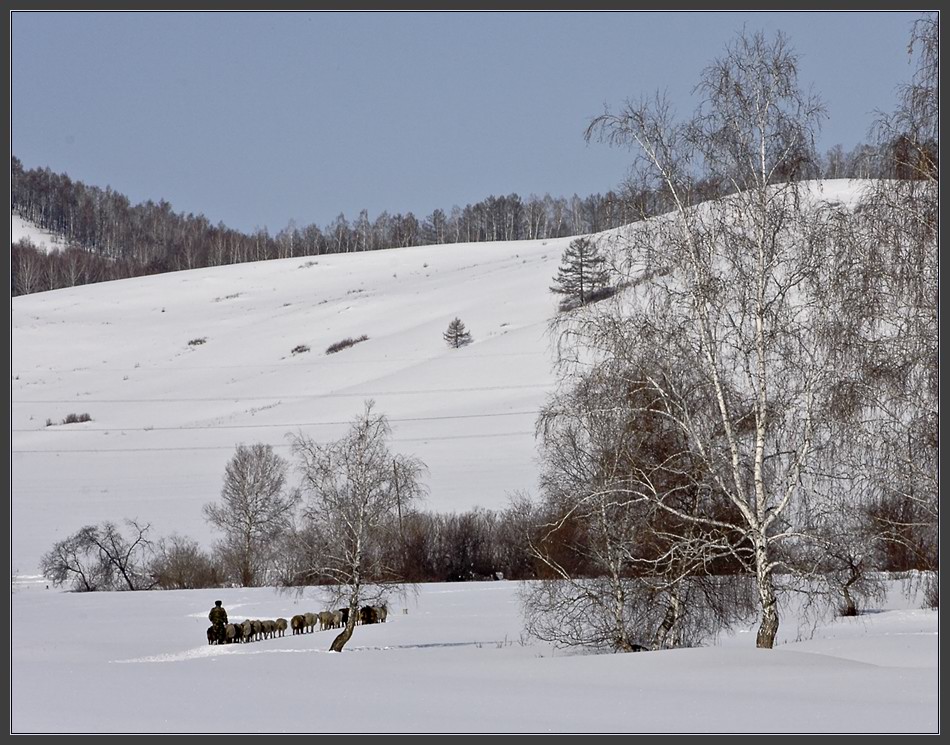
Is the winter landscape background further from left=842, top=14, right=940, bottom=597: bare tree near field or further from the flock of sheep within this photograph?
left=842, top=14, right=940, bottom=597: bare tree near field

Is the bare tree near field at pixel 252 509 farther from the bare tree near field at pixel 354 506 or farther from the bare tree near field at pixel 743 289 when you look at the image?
the bare tree near field at pixel 743 289

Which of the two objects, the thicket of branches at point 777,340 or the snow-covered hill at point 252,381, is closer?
the thicket of branches at point 777,340

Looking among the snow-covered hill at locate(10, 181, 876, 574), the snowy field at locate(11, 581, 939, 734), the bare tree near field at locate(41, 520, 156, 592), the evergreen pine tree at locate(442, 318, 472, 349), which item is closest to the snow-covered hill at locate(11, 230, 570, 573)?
the snow-covered hill at locate(10, 181, 876, 574)

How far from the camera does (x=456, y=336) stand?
3140 inches

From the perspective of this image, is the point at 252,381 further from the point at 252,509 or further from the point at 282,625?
→ the point at 282,625

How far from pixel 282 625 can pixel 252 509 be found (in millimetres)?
18006

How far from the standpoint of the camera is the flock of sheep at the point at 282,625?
29.0 metres

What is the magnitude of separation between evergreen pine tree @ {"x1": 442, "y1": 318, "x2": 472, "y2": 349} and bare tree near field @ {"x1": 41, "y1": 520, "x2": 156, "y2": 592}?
35321 mm

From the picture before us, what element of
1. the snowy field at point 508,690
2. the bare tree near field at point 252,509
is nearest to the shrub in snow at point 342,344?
the bare tree near field at point 252,509

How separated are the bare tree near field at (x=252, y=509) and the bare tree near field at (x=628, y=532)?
87.4ft

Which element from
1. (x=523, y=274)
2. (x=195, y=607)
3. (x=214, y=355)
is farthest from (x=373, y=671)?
(x=523, y=274)

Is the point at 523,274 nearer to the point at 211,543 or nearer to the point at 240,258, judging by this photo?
the point at 211,543

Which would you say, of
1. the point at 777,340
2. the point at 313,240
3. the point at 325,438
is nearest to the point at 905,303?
the point at 777,340

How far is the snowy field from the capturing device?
37.0 feet
